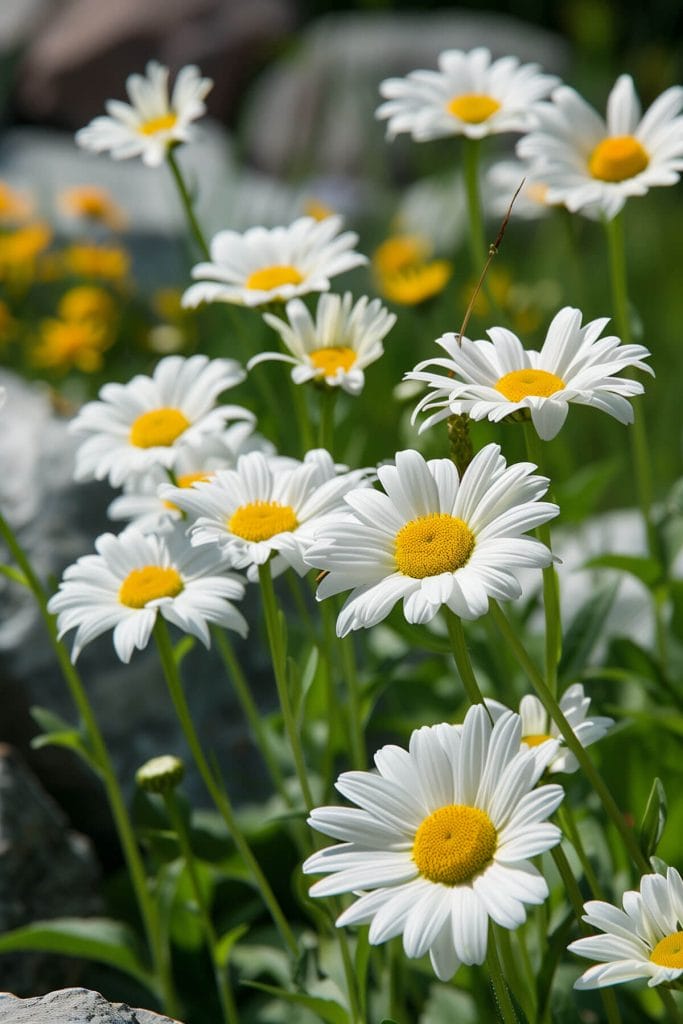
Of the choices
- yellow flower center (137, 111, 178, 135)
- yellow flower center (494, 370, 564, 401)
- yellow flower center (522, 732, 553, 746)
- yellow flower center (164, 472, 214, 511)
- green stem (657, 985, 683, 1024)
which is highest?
yellow flower center (137, 111, 178, 135)

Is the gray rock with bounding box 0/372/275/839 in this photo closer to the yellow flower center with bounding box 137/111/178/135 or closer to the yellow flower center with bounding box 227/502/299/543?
the yellow flower center with bounding box 137/111/178/135

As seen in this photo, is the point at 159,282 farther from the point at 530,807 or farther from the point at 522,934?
the point at 530,807

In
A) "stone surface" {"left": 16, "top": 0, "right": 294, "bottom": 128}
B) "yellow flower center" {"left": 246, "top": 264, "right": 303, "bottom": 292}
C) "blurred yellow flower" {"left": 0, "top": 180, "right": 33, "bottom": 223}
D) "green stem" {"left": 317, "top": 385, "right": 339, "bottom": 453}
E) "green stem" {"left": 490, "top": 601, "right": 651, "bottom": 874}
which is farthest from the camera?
"stone surface" {"left": 16, "top": 0, "right": 294, "bottom": 128}

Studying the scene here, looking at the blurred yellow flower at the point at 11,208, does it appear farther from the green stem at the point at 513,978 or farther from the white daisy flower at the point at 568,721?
the green stem at the point at 513,978

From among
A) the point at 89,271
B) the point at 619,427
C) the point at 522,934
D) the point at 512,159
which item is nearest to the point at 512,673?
the point at 522,934

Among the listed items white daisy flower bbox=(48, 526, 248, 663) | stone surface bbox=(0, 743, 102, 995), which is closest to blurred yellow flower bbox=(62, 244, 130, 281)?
stone surface bbox=(0, 743, 102, 995)

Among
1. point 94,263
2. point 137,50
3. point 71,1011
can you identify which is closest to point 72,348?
point 94,263
